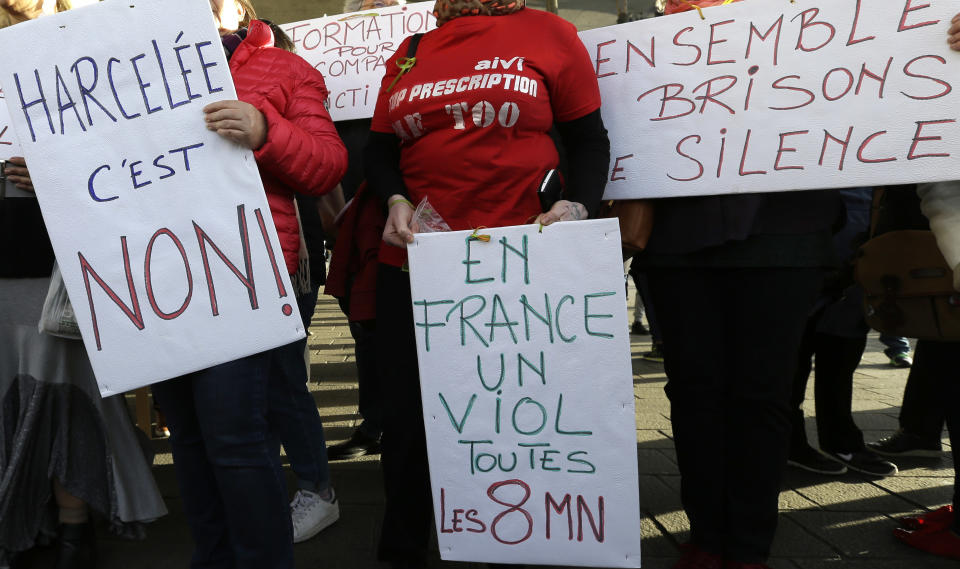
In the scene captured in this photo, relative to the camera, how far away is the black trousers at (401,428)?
2.09m

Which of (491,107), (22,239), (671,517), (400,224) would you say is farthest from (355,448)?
(491,107)

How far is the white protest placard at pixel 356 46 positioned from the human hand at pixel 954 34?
79.1 inches

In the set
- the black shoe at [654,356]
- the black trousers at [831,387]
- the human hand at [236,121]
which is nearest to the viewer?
the human hand at [236,121]

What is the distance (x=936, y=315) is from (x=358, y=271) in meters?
1.77

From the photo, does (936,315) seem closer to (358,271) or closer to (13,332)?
(358,271)

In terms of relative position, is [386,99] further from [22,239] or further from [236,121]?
[22,239]

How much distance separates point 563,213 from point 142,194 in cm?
98

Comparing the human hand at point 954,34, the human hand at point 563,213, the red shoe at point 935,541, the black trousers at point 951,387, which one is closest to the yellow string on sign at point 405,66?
the human hand at point 563,213

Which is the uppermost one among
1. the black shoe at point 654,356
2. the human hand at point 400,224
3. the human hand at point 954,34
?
the human hand at point 954,34

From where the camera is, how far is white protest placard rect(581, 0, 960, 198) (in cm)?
185

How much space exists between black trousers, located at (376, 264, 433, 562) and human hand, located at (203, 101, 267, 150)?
0.55m

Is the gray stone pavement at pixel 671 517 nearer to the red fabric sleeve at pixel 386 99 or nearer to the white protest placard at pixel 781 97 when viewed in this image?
the white protest placard at pixel 781 97

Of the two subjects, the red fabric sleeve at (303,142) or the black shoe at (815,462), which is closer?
the red fabric sleeve at (303,142)

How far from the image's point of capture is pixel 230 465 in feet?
5.95
